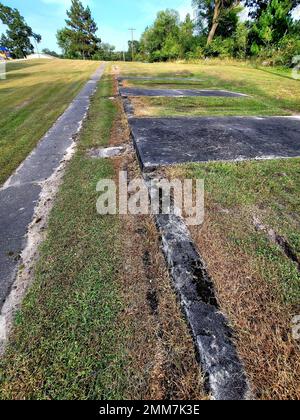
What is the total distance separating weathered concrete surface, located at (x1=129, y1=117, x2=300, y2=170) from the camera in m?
3.90

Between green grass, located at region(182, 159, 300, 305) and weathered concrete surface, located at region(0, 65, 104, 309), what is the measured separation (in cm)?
211

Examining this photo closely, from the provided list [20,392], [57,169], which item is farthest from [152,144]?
[20,392]

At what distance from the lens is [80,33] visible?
53000mm

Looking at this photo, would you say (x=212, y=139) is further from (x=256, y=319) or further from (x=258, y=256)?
(x=256, y=319)

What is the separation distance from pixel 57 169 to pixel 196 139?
260 cm

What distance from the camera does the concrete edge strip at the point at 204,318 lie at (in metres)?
1.33

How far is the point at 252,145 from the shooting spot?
432 cm

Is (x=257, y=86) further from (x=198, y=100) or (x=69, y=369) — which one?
(x=69, y=369)

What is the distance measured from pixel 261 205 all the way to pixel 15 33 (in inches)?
2878

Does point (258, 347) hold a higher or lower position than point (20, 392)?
higher

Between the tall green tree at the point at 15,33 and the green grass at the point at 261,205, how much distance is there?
71390 mm

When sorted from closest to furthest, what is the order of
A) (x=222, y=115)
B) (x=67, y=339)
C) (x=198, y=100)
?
(x=67, y=339) → (x=222, y=115) → (x=198, y=100)

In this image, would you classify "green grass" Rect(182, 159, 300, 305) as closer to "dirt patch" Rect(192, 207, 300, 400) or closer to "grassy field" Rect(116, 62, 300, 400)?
"grassy field" Rect(116, 62, 300, 400)

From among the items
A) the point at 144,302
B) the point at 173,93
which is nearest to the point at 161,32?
the point at 173,93
